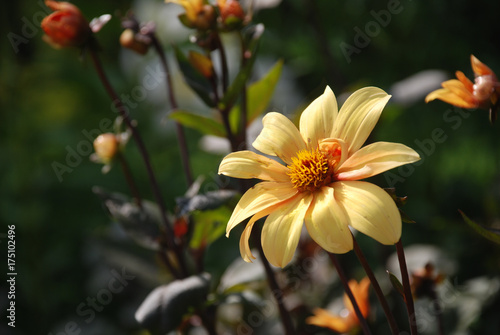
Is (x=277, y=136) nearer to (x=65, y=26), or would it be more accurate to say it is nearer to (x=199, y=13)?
(x=199, y=13)

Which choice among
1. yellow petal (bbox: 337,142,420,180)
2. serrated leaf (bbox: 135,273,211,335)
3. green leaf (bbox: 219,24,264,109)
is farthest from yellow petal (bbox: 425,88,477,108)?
serrated leaf (bbox: 135,273,211,335)

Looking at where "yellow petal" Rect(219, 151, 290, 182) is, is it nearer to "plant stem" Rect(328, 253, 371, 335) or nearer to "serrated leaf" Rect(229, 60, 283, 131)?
"plant stem" Rect(328, 253, 371, 335)

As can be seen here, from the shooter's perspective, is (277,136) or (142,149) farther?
(142,149)

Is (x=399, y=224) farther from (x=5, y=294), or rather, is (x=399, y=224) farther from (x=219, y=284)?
(x=5, y=294)

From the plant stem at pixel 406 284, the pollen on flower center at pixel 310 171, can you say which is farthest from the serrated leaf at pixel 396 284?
the pollen on flower center at pixel 310 171

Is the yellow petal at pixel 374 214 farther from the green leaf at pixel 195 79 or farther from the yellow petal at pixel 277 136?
the green leaf at pixel 195 79

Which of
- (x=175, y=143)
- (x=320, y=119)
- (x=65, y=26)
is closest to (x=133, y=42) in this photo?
(x=65, y=26)
